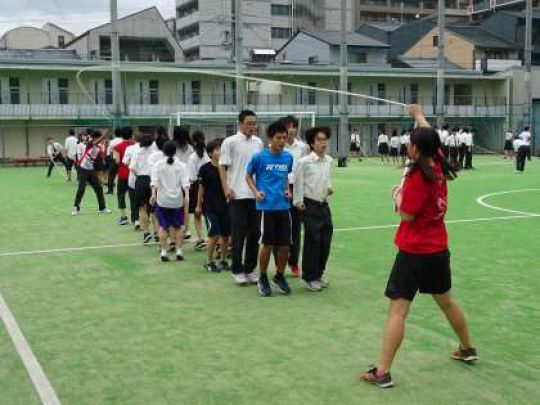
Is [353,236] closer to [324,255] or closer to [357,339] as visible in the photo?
[324,255]

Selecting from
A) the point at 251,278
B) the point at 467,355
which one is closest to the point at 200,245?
the point at 251,278

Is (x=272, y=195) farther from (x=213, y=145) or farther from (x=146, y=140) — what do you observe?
(x=146, y=140)

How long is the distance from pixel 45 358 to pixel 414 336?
3.04 m

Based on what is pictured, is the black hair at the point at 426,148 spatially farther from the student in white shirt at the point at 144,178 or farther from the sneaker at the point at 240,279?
the student in white shirt at the point at 144,178

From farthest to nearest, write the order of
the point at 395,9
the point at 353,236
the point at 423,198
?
the point at 395,9
the point at 353,236
the point at 423,198

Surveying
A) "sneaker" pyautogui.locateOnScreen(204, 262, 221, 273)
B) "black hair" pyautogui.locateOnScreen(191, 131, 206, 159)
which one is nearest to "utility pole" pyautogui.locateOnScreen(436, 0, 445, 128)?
"black hair" pyautogui.locateOnScreen(191, 131, 206, 159)

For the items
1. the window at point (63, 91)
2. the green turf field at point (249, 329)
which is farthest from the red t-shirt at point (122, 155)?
the window at point (63, 91)

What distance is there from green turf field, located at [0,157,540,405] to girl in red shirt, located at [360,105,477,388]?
1.34 feet

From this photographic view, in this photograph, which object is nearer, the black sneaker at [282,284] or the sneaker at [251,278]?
the black sneaker at [282,284]

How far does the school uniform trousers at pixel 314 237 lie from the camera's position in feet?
26.8

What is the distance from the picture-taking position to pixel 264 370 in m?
5.51

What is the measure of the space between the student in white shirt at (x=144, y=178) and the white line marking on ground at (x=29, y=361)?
4.44 meters

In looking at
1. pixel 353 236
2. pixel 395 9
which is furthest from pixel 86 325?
pixel 395 9

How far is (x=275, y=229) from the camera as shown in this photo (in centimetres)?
789
